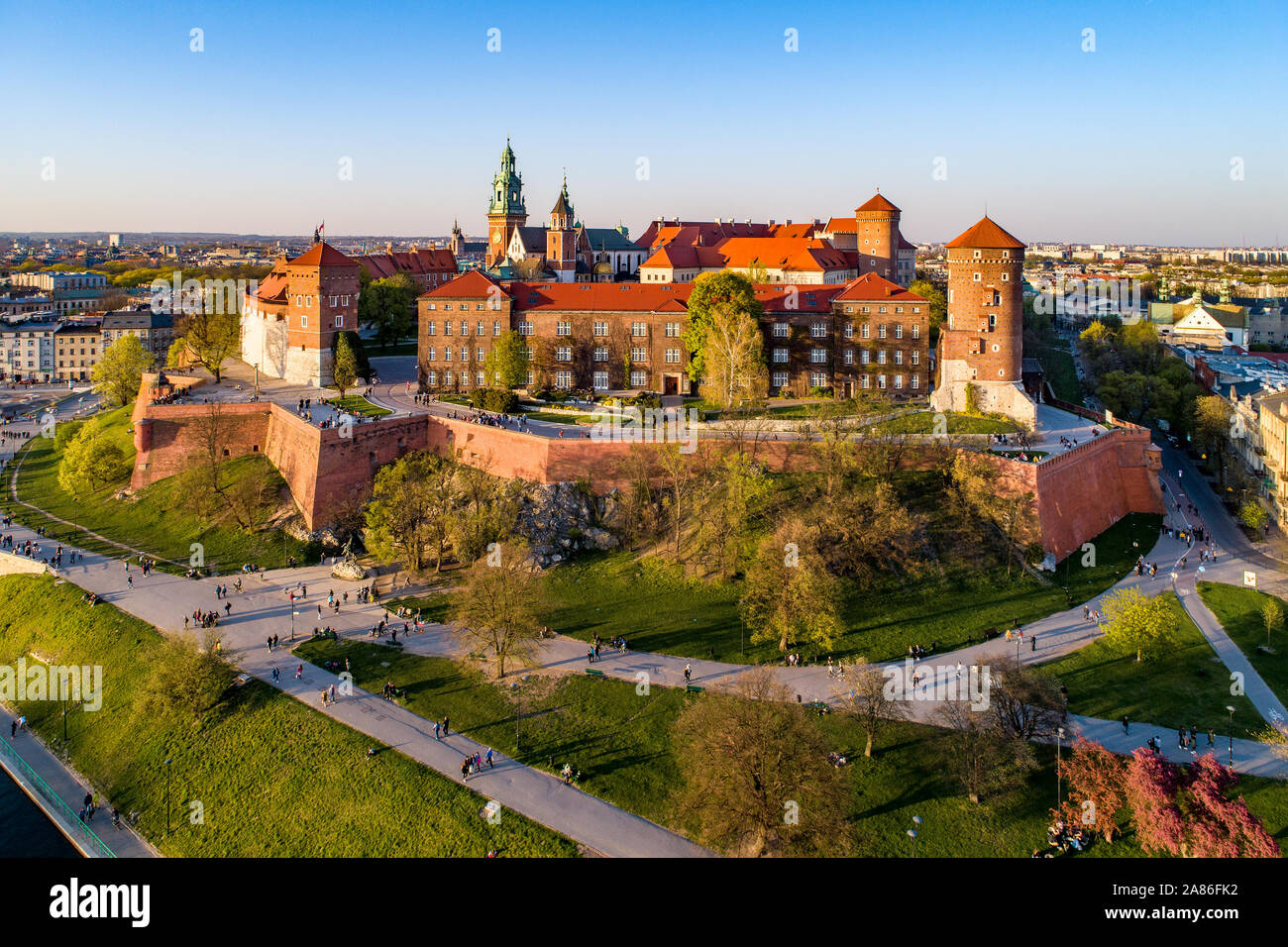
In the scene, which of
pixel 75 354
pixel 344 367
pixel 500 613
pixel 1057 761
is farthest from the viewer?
pixel 75 354

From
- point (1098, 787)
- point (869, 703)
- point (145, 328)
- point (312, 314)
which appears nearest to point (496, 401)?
point (312, 314)

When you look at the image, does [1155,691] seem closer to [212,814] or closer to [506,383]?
[212,814]

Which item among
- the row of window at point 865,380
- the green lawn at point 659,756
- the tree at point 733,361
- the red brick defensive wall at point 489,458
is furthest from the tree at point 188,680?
the row of window at point 865,380

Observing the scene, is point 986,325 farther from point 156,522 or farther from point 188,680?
point 156,522

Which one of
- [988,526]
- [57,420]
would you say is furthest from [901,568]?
[57,420]

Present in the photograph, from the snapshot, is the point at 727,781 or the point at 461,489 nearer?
the point at 727,781

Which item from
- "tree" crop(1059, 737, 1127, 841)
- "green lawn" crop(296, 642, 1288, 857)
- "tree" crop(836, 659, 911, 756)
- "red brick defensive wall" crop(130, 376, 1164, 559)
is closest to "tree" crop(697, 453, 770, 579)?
A: "red brick defensive wall" crop(130, 376, 1164, 559)
